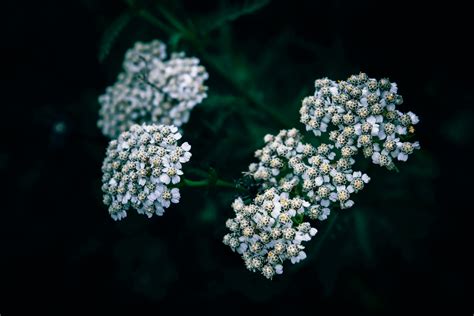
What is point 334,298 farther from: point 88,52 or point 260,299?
point 88,52

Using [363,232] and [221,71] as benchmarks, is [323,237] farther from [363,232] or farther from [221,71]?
[221,71]

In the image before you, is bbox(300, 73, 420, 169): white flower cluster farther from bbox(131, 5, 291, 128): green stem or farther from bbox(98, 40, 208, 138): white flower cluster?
bbox(98, 40, 208, 138): white flower cluster

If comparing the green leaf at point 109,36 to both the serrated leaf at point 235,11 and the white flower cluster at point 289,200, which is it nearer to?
the serrated leaf at point 235,11

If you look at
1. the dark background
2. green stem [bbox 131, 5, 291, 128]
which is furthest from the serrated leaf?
green stem [bbox 131, 5, 291, 128]

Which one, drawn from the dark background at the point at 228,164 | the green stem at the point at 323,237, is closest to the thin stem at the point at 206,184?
the dark background at the point at 228,164

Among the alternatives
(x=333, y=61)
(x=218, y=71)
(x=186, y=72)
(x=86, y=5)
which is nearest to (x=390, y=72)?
(x=333, y=61)
